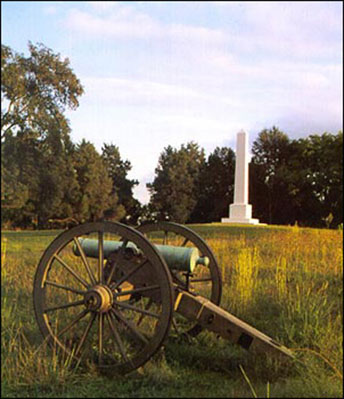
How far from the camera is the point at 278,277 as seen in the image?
562cm

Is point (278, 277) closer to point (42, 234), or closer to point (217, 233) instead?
point (217, 233)

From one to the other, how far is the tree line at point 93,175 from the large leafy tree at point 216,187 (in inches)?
0.5

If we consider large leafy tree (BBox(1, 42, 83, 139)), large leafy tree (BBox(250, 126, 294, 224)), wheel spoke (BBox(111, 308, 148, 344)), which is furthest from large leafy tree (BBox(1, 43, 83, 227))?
large leafy tree (BBox(250, 126, 294, 224))

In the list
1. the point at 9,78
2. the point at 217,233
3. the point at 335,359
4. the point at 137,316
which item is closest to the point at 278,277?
the point at 217,233

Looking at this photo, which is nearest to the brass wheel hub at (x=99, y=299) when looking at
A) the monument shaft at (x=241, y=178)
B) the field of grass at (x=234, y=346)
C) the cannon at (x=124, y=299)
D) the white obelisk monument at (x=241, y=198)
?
the cannon at (x=124, y=299)

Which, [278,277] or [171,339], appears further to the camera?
[278,277]

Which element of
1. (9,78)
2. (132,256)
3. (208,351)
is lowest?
(208,351)

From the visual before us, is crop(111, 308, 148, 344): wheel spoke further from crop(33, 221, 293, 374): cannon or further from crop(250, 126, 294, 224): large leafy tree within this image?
crop(250, 126, 294, 224): large leafy tree

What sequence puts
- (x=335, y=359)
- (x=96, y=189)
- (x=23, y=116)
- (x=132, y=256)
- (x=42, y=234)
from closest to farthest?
(x=335, y=359) → (x=23, y=116) → (x=96, y=189) → (x=42, y=234) → (x=132, y=256)

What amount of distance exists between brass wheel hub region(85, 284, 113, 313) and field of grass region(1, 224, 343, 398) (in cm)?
46

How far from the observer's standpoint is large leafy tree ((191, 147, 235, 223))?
5500 millimetres

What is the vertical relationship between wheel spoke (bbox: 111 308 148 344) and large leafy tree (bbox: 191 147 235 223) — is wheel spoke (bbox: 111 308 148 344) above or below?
below

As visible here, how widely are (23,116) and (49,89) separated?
0.25 metres

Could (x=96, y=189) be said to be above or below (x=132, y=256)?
above
